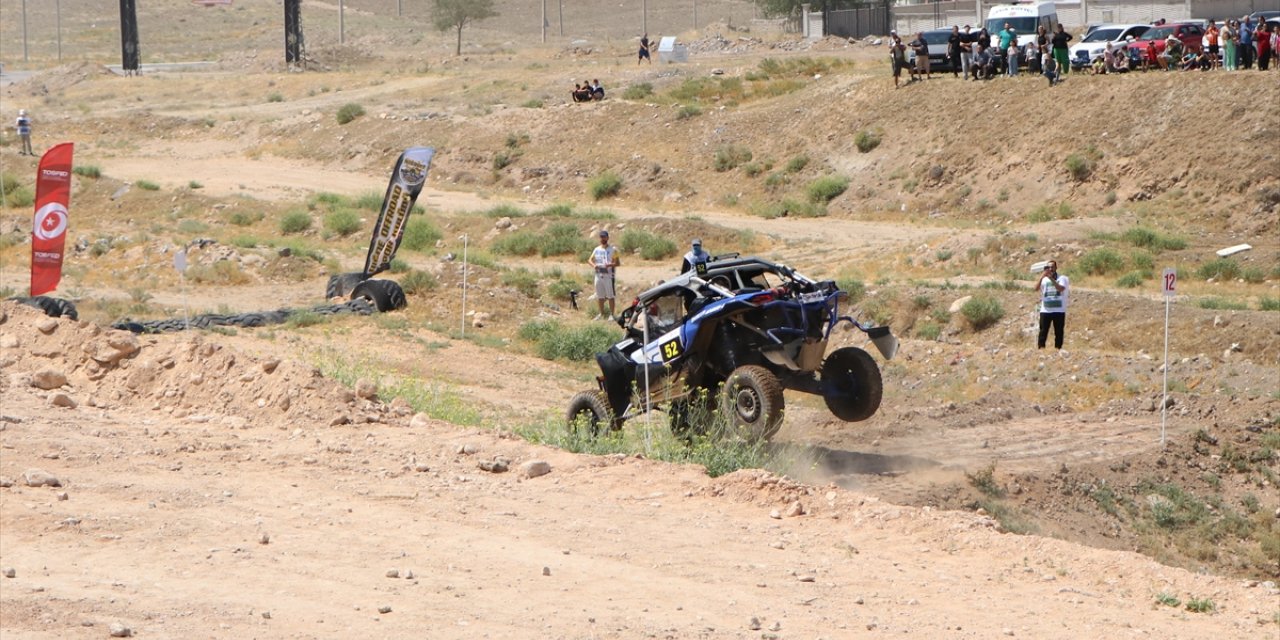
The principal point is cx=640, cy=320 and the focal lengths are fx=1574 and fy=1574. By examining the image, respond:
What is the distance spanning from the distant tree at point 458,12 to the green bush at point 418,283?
65.0 m

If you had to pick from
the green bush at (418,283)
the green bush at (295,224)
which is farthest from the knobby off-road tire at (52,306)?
the green bush at (295,224)

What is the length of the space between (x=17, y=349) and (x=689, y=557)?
9661 millimetres

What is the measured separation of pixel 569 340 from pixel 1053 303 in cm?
701

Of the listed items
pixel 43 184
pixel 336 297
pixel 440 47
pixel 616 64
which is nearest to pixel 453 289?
pixel 336 297

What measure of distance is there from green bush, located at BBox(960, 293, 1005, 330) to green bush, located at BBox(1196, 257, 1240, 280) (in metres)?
5.62

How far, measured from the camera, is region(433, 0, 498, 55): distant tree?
91.4 meters

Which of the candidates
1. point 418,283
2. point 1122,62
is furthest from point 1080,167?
point 418,283

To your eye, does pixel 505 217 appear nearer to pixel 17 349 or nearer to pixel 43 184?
pixel 43 184

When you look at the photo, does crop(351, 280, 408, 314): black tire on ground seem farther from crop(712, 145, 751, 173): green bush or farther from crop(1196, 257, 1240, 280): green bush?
crop(712, 145, 751, 173): green bush

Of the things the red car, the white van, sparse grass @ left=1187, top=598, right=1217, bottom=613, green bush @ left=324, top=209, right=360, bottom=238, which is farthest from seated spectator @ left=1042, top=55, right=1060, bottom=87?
sparse grass @ left=1187, top=598, right=1217, bottom=613

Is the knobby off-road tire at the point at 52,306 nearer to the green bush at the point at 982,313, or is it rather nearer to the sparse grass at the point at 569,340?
the sparse grass at the point at 569,340

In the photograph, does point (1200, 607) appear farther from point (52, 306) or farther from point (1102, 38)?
point (1102, 38)

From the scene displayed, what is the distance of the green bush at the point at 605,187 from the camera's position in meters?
42.8

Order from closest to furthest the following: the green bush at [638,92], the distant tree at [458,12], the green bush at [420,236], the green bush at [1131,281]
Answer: the green bush at [1131,281] < the green bush at [420,236] < the green bush at [638,92] < the distant tree at [458,12]
